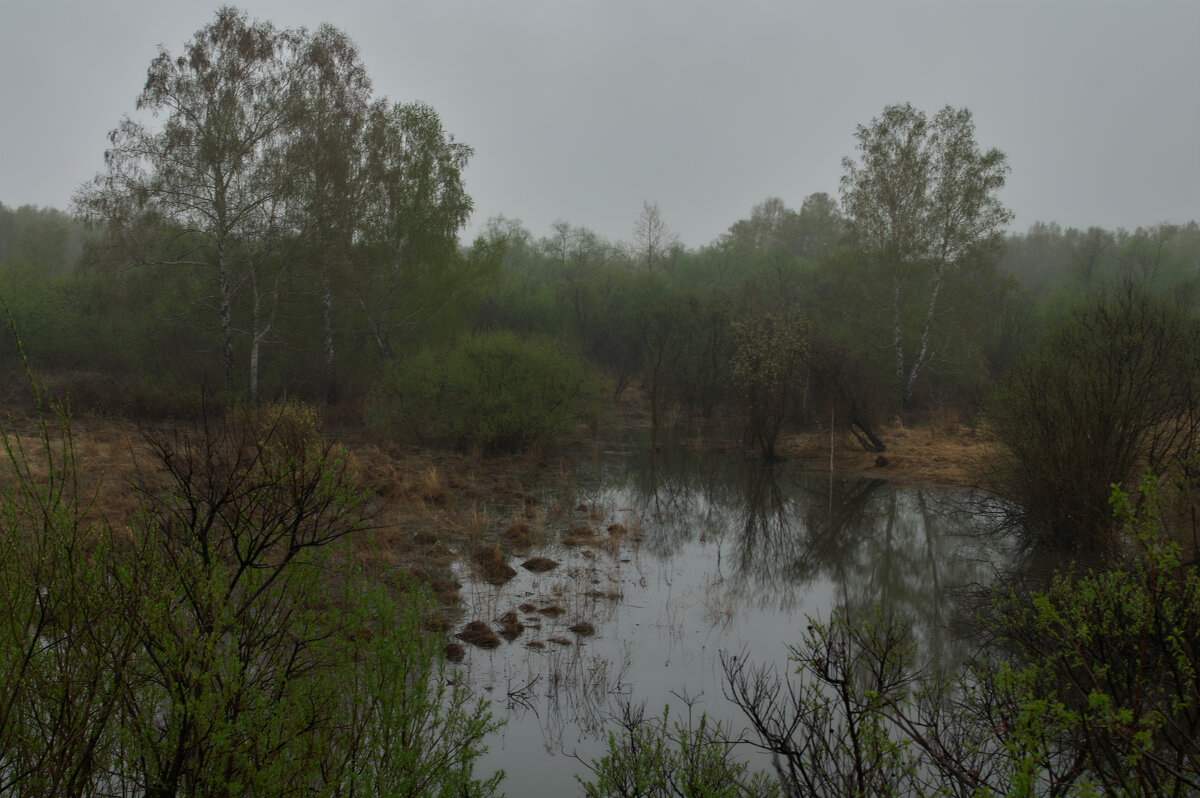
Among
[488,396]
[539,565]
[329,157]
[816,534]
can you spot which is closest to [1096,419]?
[816,534]

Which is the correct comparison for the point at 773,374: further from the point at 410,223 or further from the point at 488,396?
the point at 410,223

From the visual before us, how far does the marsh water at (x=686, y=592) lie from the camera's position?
5934mm

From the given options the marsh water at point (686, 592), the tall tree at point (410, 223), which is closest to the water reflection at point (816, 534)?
the marsh water at point (686, 592)

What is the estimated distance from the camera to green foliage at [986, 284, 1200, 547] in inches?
324

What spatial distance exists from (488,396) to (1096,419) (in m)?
13.0

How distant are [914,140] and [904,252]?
150 inches

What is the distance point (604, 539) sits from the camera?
1127 centimetres

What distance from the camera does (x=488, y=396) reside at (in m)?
18.6

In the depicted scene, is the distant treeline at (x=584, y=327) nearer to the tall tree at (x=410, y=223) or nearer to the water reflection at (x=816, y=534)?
the tall tree at (x=410, y=223)

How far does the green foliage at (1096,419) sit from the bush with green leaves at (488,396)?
11074mm

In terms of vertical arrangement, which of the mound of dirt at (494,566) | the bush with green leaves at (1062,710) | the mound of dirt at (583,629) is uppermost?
the bush with green leaves at (1062,710)

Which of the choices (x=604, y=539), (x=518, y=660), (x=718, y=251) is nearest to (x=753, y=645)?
(x=518, y=660)

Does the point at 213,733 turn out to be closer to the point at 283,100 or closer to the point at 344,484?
the point at 344,484

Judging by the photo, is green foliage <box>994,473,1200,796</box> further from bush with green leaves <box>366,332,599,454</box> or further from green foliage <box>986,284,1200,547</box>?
bush with green leaves <box>366,332,599,454</box>
